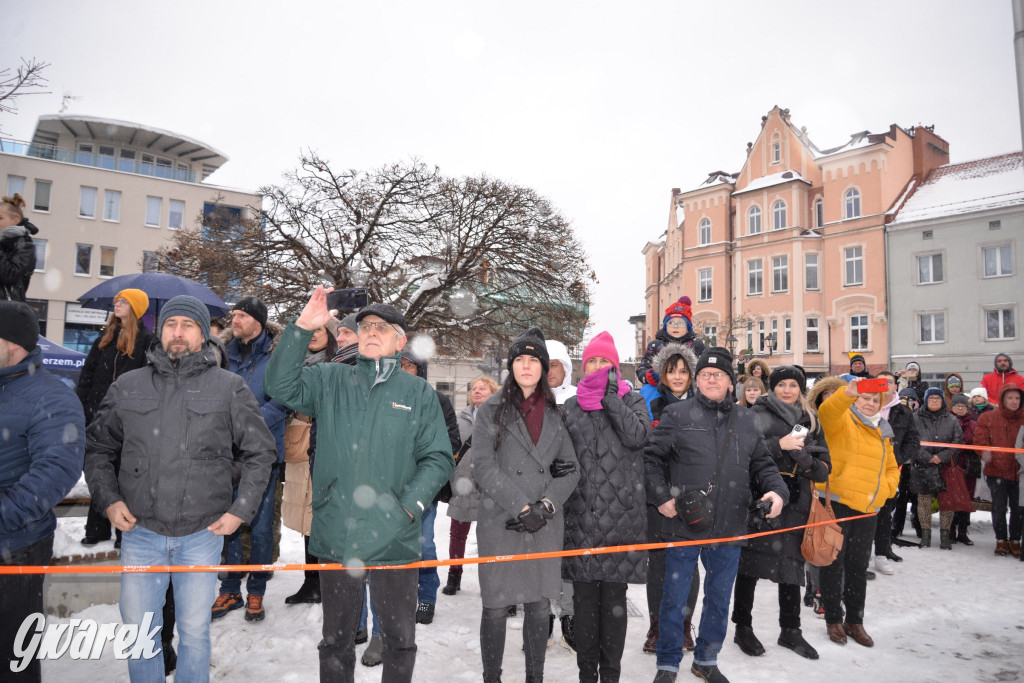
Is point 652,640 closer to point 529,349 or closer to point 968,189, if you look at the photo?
point 529,349

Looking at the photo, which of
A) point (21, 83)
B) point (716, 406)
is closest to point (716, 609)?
point (716, 406)

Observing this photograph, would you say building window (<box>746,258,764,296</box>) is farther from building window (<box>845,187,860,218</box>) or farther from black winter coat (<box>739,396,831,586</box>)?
black winter coat (<box>739,396,831,586</box>)

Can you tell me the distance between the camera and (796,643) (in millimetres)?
4801

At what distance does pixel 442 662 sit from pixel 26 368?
10.3 ft

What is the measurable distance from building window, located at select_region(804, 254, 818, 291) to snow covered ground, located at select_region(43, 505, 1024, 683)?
31873mm

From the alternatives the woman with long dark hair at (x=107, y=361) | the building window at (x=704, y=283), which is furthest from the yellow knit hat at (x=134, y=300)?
the building window at (x=704, y=283)

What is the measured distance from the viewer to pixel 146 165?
40125 millimetres

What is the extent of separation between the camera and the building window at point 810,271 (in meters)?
35.4

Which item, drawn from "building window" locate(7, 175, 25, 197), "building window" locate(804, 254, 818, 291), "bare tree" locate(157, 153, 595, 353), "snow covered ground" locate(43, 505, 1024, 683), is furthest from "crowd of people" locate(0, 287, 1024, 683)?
"building window" locate(7, 175, 25, 197)

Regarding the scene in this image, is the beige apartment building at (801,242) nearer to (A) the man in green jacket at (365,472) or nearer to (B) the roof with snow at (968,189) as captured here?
(B) the roof with snow at (968,189)

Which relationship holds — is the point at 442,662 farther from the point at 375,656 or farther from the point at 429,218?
the point at 429,218

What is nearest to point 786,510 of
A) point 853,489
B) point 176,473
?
point 853,489

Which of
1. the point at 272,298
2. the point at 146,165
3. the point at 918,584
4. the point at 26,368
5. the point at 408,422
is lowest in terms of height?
the point at 918,584

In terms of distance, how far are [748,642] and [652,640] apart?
749mm
